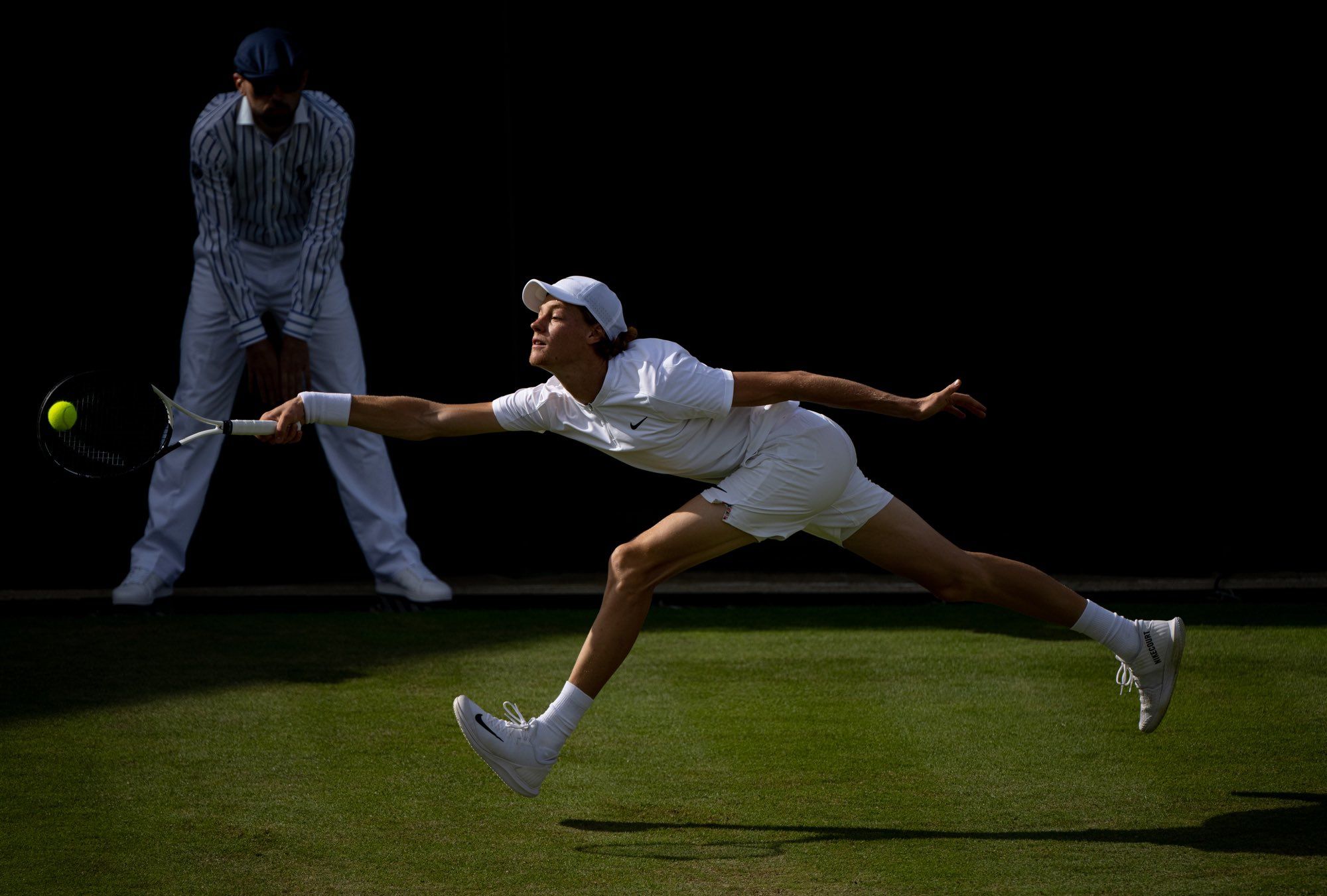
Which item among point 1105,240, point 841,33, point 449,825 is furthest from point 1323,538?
point 449,825

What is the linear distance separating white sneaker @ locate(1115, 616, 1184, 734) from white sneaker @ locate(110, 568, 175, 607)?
3991 mm

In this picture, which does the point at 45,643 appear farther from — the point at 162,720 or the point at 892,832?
the point at 892,832

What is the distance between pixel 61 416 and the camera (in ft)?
16.2

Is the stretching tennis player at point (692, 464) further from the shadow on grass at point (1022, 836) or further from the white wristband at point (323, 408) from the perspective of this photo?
the shadow on grass at point (1022, 836)

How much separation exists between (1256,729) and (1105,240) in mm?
3455

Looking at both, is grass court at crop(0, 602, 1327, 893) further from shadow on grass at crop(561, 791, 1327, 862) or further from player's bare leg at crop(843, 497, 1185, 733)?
player's bare leg at crop(843, 497, 1185, 733)

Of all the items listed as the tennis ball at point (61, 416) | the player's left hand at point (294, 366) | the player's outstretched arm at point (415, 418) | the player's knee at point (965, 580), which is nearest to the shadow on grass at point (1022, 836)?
the player's knee at point (965, 580)

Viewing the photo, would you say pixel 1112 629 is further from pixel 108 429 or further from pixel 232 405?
pixel 232 405

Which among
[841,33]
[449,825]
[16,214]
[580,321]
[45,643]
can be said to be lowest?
[45,643]

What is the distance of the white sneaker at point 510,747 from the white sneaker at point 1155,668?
164 cm

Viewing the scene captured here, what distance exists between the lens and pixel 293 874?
3809mm

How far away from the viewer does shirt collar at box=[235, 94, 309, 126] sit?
6.70 metres

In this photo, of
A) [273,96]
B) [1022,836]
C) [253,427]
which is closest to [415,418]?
[253,427]

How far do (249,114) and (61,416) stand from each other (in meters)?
2.14
